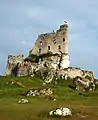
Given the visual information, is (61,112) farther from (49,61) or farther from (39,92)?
(49,61)

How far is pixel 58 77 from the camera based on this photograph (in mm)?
86688

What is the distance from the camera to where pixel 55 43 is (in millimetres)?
96500

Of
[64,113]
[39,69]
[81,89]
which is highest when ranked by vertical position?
[39,69]

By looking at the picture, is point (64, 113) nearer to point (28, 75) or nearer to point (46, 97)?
point (46, 97)

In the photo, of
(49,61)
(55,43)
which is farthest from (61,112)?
(55,43)

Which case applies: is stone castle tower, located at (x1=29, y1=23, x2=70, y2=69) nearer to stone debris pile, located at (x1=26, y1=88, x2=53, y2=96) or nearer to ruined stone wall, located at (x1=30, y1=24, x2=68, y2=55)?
ruined stone wall, located at (x1=30, y1=24, x2=68, y2=55)

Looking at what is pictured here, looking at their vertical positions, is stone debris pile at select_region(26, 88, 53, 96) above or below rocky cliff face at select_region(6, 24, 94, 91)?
below

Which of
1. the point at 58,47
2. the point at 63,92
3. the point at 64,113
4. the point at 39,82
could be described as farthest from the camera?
the point at 58,47

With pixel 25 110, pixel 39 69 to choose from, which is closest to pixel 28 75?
pixel 39 69

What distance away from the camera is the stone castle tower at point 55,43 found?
95688 millimetres

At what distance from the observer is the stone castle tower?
95.7 m

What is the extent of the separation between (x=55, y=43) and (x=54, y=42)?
0.42 metres

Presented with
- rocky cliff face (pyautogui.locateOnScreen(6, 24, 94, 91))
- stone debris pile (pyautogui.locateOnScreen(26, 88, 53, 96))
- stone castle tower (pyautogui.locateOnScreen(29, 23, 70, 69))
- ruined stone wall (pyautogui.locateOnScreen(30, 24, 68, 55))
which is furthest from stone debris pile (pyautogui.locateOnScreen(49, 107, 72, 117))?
ruined stone wall (pyautogui.locateOnScreen(30, 24, 68, 55))

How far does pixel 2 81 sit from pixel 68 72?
65.8ft
